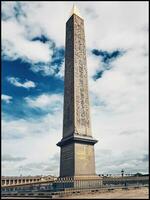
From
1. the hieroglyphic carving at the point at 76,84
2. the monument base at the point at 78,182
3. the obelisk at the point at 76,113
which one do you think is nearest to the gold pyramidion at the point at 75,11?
the obelisk at the point at 76,113

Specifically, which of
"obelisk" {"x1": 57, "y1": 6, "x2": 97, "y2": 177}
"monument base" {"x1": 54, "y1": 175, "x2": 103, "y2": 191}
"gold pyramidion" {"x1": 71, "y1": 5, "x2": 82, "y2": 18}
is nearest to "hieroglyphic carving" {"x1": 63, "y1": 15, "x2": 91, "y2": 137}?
"obelisk" {"x1": 57, "y1": 6, "x2": 97, "y2": 177}

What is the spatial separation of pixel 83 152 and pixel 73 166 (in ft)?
7.11

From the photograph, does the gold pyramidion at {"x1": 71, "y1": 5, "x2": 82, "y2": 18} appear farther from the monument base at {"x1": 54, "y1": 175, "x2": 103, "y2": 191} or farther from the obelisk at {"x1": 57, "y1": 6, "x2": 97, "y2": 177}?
the monument base at {"x1": 54, "y1": 175, "x2": 103, "y2": 191}

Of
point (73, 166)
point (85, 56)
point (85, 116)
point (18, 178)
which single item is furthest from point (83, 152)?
point (85, 56)

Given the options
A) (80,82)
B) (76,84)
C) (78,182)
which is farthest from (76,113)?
(78,182)

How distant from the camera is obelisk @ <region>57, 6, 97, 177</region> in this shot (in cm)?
3136

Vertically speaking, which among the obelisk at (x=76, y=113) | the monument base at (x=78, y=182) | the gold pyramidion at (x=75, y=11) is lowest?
the monument base at (x=78, y=182)

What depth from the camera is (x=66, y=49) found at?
39.1 m

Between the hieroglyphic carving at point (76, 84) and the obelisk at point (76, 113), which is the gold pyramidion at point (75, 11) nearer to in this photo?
the obelisk at point (76, 113)

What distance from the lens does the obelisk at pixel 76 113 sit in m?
31.4

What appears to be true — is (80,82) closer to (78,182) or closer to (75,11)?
(75,11)

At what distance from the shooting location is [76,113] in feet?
109

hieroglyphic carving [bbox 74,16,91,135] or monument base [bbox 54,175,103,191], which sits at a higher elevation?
hieroglyphic carving [bbox 74,16,91,135]

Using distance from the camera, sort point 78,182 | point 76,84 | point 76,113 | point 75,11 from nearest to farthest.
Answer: point 78,182
point 76,113
point 76,84
point 75,11
